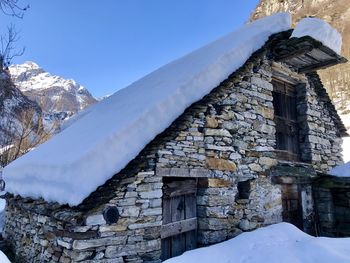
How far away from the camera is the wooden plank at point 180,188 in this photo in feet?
15.2

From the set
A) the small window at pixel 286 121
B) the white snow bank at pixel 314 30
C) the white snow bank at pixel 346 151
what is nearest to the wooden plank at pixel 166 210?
the small window at pixel 286 121

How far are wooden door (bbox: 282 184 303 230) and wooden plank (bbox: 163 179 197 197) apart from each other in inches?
91.3

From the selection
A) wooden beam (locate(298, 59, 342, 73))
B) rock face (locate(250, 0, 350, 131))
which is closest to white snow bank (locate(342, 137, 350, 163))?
rock face (locate(250, 0, 350, 131))

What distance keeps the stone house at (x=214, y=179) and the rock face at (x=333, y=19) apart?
9635mm

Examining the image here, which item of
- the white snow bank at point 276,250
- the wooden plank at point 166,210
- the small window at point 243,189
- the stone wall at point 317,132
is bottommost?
the white snow bank at point 276,250

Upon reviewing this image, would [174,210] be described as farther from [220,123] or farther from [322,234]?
[322,234]

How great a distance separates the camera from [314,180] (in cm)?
660

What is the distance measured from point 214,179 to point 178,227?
0.97 metres

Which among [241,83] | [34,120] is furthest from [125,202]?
[34,120]

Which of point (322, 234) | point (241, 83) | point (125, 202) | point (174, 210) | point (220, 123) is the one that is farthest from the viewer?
point (322, 234)

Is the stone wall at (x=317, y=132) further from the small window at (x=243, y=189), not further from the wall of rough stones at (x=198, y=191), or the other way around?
the small window at (x=243, y=189)

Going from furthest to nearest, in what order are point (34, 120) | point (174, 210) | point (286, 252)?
1. point (34, 120)
2. point (174, 210)
3. point (286, 252)

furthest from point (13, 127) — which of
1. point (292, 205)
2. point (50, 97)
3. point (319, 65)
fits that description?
point (319, 65)

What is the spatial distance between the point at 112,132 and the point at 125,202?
96 centimetres
